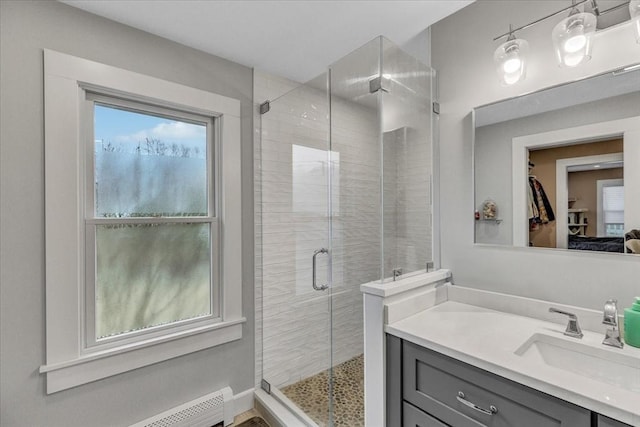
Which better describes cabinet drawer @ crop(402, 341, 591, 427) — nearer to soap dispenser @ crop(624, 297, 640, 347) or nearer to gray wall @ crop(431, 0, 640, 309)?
soap dispenser @ crop(624, 297, 640, 347)

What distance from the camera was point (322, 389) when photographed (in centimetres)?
Answer: 183

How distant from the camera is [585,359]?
1062 millimetres

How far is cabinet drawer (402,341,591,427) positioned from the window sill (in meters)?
1.25

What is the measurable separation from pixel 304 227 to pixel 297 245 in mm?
153

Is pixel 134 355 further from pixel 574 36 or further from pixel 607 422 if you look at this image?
pixel 574 36

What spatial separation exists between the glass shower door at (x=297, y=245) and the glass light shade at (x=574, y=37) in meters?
1.17

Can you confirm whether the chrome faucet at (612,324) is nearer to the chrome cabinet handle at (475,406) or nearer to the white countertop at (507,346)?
the white countertop at (507,346)

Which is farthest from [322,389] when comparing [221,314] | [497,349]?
[497,349]

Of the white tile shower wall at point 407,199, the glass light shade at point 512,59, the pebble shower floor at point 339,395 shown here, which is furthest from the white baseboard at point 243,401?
the glass light shade at point 512,59

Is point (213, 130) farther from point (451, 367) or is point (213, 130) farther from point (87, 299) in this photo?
point (451, 367)

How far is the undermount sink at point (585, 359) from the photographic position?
95 cm

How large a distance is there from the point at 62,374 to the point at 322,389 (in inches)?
53.4

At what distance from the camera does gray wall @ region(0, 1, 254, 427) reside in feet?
4.36

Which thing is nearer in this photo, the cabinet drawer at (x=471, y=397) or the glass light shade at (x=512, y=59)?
the cabinet drawer at (x=471, y=397)
